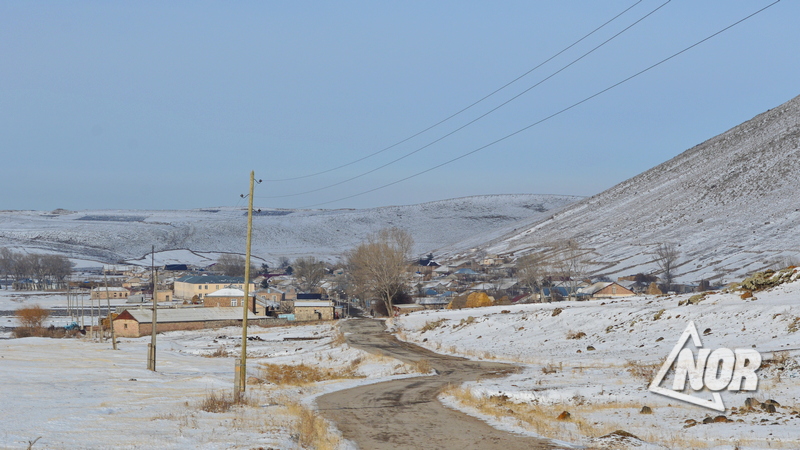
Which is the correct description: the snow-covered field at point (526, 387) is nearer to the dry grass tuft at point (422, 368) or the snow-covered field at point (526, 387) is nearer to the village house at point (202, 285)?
the dry grass tuft at point (422, 368)

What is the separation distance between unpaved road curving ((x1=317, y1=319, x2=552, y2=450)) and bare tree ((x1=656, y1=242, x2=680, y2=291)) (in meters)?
97.3

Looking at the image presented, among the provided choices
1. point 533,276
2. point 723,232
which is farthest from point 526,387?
point 723,232

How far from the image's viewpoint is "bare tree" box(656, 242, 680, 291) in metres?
125

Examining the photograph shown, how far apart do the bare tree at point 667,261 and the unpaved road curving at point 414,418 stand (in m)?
97.3

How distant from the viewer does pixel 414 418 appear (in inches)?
845

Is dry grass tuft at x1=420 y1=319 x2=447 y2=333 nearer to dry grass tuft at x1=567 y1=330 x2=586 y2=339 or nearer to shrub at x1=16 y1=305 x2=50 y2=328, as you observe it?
dry grass tuft at x1=567 y1=330 x2=586 y2=339

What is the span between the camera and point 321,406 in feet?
79.3

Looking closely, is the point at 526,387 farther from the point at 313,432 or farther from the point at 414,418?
the point at 313,432

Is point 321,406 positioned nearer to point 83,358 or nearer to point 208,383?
point 208,383

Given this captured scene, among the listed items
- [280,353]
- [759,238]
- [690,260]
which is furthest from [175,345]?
[759,238]

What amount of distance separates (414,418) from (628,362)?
13.9 meters

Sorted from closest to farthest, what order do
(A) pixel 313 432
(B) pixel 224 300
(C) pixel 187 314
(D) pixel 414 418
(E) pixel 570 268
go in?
(A) pixel 313 432 → (D) pixel 414 418 → (C) pixel 187 314 → (B) pixel 224 300 → (E) pixel 570 268

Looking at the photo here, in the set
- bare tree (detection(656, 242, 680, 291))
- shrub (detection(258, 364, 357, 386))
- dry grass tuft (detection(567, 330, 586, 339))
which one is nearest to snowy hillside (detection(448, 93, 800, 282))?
bare tree (detection(656, 242, 680, 291))

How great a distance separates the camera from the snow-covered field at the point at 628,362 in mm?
16906
